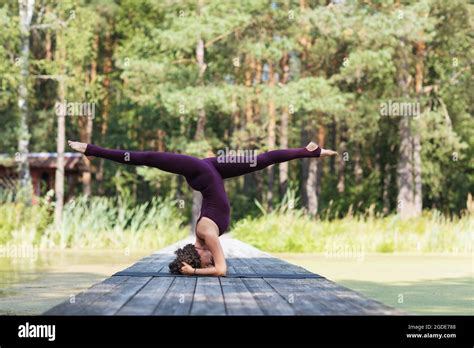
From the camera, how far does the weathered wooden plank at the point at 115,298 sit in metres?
6.57

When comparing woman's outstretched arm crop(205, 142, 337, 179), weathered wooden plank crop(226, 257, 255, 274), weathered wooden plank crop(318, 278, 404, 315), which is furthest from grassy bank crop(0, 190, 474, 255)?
weathered wooden plank crop(318, 278, 404, 315)

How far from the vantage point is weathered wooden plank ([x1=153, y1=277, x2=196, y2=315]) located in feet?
22.0

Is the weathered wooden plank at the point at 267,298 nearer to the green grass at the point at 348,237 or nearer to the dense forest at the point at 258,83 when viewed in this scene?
the green grass at the point at 348,237

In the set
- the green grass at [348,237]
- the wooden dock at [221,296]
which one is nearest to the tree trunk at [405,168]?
the green grass at [348,237]

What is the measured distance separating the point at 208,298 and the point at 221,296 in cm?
17

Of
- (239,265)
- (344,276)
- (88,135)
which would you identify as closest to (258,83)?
(88,135)

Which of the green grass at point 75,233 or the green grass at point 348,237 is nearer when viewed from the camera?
the green grass at point 348,237

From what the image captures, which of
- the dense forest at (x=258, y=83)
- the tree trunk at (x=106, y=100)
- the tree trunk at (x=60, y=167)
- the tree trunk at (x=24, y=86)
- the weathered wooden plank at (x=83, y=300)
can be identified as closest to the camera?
the weathered wooden plank at (x=83, y=300)

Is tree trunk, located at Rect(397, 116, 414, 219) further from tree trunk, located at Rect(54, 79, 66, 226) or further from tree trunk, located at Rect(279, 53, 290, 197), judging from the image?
tree trunk, located at Rect(54, 79, 66, 226)

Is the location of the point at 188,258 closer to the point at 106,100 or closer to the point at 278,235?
the point at 278,235

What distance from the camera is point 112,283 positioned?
882cm

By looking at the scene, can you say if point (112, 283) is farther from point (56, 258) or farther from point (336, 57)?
point (336, 57)

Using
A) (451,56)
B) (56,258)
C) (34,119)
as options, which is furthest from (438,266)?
(34,119)

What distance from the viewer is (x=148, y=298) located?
7.57 metres
